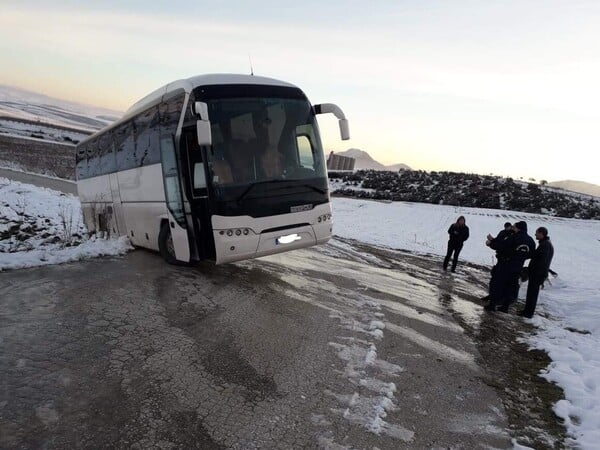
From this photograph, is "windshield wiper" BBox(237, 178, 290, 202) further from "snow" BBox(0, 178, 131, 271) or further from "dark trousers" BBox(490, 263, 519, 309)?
"dark trousers" BBox(490, 263, 519, 309)

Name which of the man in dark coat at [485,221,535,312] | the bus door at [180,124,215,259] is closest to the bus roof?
the bus door at [180,124,215,259]

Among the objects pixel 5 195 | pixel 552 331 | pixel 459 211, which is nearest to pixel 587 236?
pixel 459 211

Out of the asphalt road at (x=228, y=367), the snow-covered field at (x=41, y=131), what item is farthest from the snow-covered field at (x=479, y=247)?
the snow-covered field at (x=41, y=131)

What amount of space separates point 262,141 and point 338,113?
7.04 ft

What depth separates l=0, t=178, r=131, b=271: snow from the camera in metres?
8.59

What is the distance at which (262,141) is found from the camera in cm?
749

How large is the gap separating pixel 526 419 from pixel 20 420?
4.73m

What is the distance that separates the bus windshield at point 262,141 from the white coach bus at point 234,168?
2 cm

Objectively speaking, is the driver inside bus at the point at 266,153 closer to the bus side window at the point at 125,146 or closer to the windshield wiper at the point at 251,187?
the windshield wiper at the point at 251,187

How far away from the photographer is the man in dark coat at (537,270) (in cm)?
823

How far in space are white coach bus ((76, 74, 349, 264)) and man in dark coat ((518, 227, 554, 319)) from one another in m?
4.28

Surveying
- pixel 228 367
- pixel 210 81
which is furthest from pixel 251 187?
pixel 228 367

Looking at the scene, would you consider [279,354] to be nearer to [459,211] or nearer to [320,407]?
[320,407]

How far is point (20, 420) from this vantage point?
337 cm
